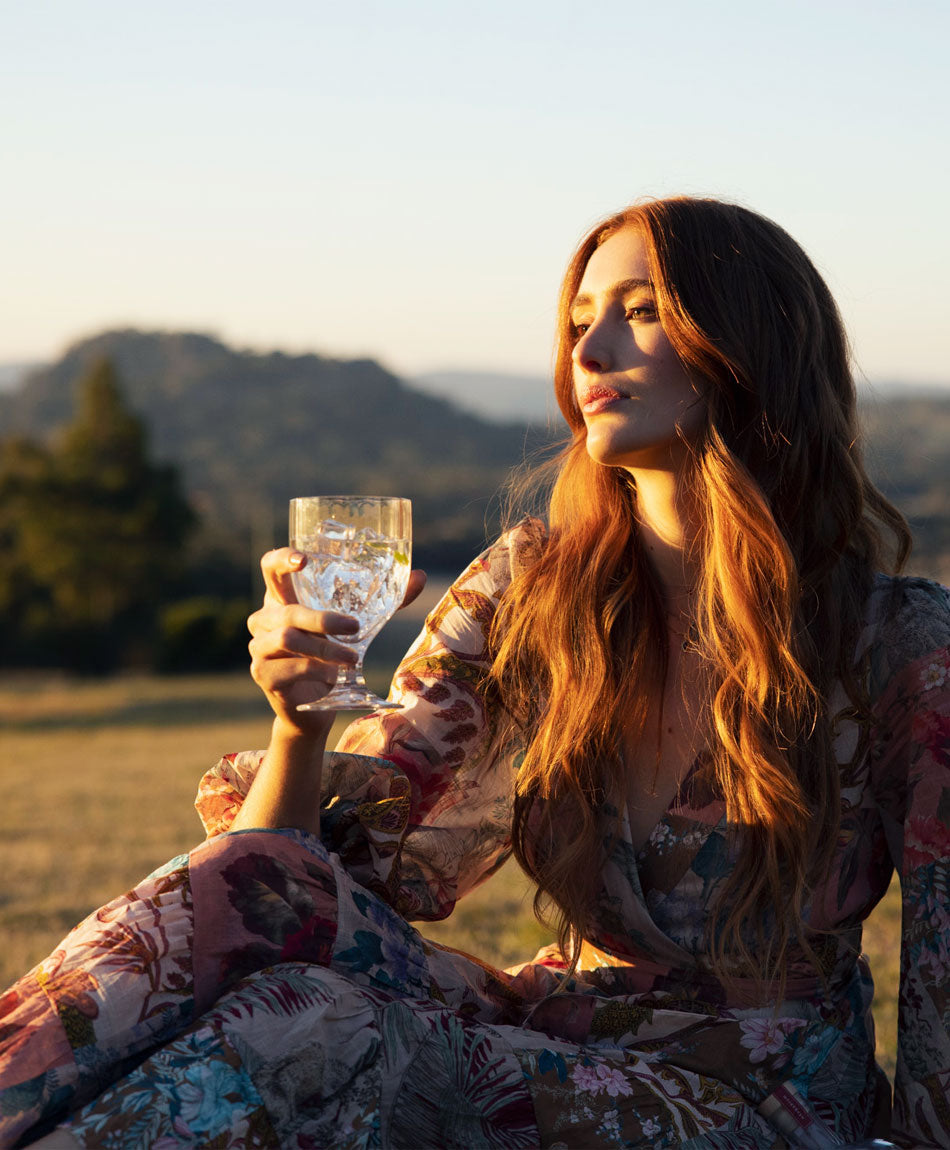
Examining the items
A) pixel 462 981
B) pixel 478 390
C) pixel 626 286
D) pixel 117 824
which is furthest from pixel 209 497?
pixel 462 981

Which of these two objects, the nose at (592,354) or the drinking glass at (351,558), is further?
the nose at (592,354)

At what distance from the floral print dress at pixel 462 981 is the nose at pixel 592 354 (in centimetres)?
55

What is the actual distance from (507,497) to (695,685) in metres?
0.76

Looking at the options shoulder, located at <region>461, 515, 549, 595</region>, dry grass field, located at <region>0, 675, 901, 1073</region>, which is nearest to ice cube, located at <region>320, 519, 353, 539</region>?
shoulder, located at <region>461, 515, 549, 595</region>

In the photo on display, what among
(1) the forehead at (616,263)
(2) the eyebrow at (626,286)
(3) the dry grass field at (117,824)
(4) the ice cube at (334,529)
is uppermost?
(1) the forehead at (616,263)

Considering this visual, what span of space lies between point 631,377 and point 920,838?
107cm

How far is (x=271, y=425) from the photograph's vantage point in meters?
96.9

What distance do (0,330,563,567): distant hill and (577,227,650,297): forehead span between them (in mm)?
48805

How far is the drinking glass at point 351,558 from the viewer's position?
7.47ft

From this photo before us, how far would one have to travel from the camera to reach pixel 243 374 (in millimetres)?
108500

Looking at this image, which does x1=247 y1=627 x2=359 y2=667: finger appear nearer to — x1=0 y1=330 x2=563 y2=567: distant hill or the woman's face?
the woman's face

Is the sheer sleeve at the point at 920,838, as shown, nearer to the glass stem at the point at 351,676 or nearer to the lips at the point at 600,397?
the lips at the point at 600,397

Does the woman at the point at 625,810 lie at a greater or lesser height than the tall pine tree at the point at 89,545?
greater

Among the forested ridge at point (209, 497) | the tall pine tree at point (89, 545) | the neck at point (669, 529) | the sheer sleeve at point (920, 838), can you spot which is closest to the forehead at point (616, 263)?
the neck at point (669, 529)
